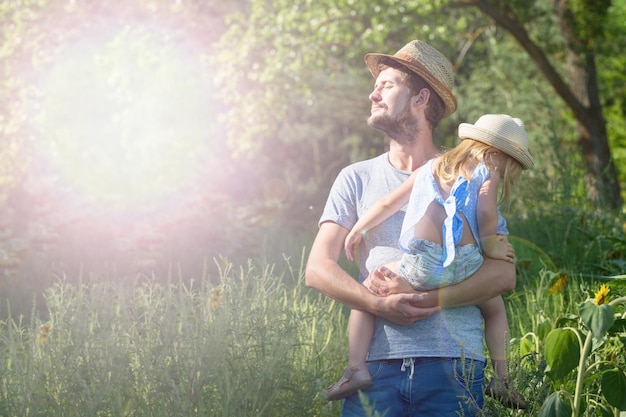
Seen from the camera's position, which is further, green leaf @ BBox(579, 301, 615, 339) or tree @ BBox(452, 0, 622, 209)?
tree @ BBox(452, 0, 622, 209)

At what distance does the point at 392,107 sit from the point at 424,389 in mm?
1055

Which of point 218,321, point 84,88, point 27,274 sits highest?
point 84,88

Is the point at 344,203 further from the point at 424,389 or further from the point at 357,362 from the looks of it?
the point at 424,389

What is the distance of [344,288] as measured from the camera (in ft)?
9.83

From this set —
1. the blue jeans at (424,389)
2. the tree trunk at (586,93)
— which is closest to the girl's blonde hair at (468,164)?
the blue jeans at (424,389)

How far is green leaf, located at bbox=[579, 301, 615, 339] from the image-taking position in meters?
2.54

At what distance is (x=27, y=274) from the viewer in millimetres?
7633

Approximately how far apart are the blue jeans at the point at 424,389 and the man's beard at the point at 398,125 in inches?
33.9

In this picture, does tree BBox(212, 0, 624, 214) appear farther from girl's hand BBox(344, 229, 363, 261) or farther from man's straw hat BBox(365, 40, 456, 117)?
girl's hand BBox(344, 229, 363, 261)

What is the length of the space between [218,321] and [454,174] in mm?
1103

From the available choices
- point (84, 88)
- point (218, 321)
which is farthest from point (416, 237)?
point (84, 88)

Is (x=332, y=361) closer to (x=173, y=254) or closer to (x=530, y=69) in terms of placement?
(x=173, y=254)

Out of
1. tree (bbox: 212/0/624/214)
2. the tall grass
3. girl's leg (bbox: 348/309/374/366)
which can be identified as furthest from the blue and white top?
tree (bbox: 212/0/624/214)

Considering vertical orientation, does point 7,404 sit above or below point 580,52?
below
